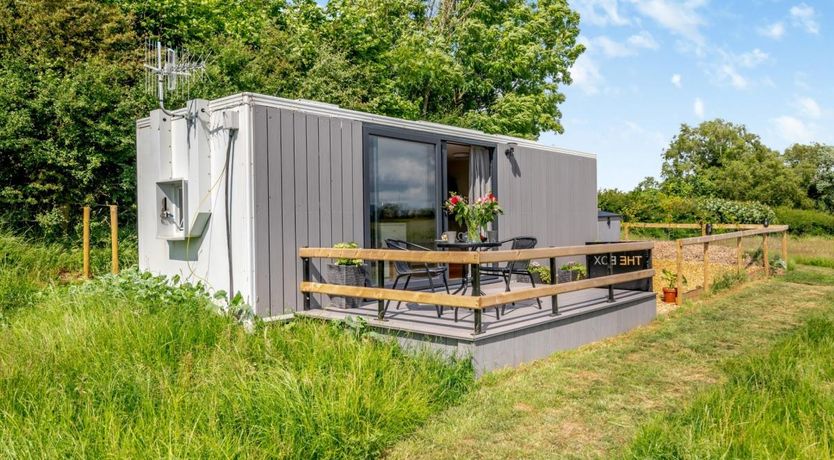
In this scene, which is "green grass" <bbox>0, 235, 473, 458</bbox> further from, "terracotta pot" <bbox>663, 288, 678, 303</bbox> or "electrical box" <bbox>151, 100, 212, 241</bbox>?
"terracotta pot" <bbox>663, 288, 678, 303</bbox>

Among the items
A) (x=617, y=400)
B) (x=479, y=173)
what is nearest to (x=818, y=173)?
(x=479, y=173)

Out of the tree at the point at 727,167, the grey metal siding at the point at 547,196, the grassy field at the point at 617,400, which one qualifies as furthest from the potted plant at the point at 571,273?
the tree at the point at 727,167

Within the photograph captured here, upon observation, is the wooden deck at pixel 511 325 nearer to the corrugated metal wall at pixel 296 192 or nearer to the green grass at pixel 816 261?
the corrugated metal wall at pixel 296 192

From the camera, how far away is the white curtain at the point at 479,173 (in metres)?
7.46

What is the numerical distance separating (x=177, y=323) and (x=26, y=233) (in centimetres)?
603

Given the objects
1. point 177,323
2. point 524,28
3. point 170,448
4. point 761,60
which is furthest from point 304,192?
point 524,28

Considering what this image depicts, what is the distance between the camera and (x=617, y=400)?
12.8ft

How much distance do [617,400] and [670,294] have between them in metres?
4.56

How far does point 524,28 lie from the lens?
690 inches

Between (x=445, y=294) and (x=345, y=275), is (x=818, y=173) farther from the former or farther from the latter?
(x=445, y=294)

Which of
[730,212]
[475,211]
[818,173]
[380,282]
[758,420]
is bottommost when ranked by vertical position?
[758,420]

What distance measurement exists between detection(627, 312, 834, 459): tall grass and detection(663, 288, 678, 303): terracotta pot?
12.3 feet

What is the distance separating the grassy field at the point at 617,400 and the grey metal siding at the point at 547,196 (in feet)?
7.93

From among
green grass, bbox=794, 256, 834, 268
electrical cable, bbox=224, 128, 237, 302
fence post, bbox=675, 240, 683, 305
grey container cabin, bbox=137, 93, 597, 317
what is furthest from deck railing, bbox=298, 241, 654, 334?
green grass, bbox=794, 256, 834, 268
